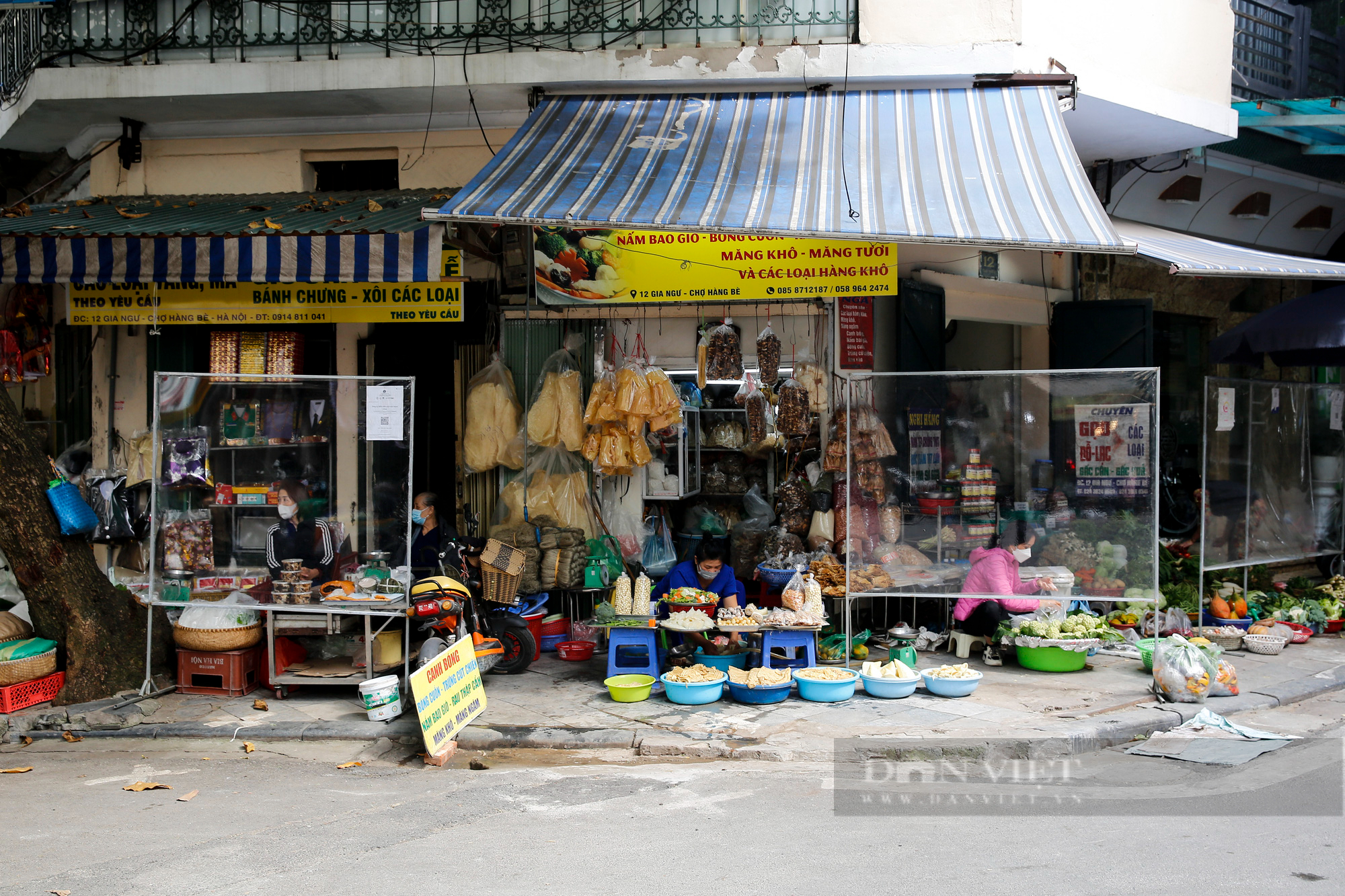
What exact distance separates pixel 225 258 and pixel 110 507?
2.87 metres

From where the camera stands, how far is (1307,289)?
14.7m

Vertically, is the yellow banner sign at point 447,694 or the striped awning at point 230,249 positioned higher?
the striped awning at point 230,249

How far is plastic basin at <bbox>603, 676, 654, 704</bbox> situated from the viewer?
7668mm

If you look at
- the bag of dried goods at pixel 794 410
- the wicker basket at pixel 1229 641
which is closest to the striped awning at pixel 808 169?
the bag of dried goods at pixel 794 410

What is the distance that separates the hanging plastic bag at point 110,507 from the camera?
9.35 m

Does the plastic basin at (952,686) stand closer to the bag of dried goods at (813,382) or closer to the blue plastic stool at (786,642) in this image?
the blue plastic stool at (786,642)

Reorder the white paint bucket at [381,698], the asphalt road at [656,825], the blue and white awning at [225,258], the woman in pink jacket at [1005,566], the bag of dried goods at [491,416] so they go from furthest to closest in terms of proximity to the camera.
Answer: the bag of dried goods at [491,416] < the woman in pink jacket at [1005,566] < the blue and white awning at [225,258] < the white paint bucket at [381,698] < the asphalt road at [656,825]

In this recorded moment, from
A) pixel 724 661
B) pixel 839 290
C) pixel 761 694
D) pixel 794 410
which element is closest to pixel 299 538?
pixel 724 661

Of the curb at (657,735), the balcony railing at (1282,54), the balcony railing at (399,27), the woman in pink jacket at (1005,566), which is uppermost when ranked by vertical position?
the balcony railing at (1282,54)

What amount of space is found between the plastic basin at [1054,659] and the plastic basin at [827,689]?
186 cm

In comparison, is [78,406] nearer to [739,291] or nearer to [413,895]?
[739,291]

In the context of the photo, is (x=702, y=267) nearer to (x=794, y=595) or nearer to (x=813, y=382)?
(x=813, y=382)

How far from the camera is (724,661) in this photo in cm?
818

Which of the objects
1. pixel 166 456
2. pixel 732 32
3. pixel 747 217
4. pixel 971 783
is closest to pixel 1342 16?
pixel 732 32
